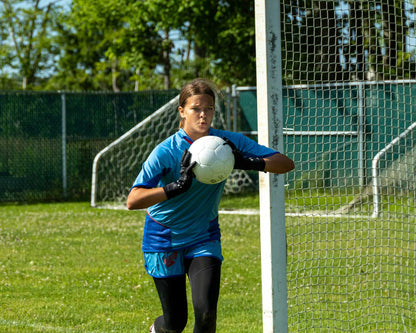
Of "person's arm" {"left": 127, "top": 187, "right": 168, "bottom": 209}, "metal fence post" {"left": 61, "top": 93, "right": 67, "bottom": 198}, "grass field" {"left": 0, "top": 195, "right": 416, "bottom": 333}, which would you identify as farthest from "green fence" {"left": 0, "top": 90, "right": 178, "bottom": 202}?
"person's arm" {"left": 127, "top": 187, "right": 168, "bottom": 209}

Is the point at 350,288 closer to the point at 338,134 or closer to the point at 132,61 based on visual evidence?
the point at 338,134

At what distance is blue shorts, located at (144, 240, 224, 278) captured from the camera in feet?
14.6

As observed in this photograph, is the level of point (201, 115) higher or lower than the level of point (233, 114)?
lower

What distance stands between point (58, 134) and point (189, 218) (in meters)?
13.2

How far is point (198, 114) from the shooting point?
14.6 ft

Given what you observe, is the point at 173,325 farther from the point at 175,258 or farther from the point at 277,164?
the point at 277,164

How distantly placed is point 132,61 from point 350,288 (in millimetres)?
18018

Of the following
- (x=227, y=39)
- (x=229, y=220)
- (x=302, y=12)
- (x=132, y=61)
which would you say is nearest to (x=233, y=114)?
(x=229, y=220)

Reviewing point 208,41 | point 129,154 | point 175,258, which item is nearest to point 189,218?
point 175,258

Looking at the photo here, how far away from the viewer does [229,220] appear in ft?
42.4

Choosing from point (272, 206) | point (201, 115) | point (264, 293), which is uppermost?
point (201, 115)

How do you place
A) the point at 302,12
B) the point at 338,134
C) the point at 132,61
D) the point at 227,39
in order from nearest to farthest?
the point at 302,12 → the point at 338,134 → the point at 227,39 → the point at 132,61

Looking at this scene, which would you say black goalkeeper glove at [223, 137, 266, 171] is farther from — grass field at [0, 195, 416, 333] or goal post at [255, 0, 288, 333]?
grass field at [0, 195, 416, 333]

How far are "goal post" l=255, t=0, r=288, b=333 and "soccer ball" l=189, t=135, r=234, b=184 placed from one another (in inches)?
30.3
